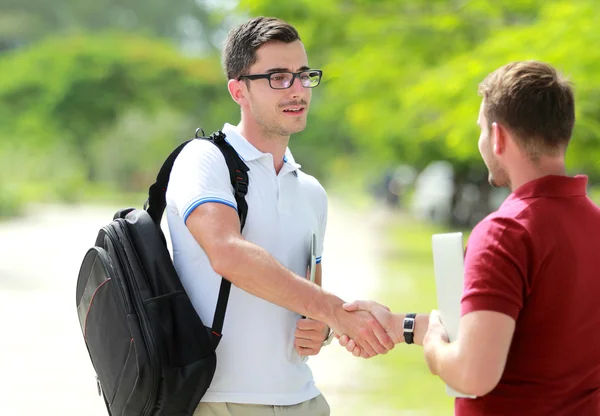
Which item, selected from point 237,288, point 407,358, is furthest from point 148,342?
point 407,358

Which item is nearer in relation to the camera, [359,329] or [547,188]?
[547,188]

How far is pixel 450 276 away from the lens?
2.38 meters

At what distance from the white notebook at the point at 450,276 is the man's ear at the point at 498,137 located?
22 centimetres

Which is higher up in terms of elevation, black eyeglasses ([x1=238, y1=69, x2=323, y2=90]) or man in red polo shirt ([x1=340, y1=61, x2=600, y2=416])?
black eyeglasses ([x1=238, y1=69, x2=323, y2=90])

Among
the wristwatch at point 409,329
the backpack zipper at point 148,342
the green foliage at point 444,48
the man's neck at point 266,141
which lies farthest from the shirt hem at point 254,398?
the green foliage at point 444,48

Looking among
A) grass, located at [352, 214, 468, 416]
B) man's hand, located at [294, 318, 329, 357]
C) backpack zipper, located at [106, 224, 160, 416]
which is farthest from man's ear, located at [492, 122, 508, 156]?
grass, located at [352, 214, 468, 416]

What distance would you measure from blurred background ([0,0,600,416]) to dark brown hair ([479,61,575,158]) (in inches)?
135

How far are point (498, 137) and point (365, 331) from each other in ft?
3.18

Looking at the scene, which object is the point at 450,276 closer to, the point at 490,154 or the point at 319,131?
the point at 490,154

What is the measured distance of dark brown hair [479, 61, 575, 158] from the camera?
7.38ft

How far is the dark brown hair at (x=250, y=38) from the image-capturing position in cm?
313

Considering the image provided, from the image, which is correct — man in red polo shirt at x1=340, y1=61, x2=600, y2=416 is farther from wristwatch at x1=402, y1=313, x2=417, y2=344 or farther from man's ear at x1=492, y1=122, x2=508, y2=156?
wristwatch at x1=402, y1=313, x2=417, y2=344

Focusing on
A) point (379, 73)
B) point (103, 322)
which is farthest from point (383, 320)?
point (379, 73)

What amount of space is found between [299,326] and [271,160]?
1.75 feet
